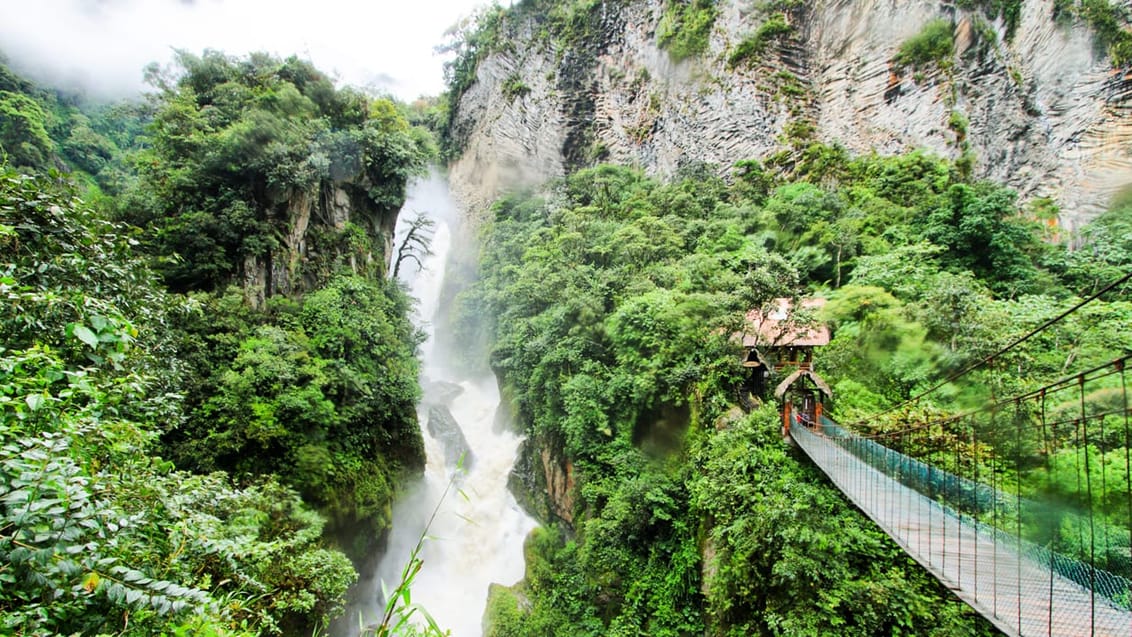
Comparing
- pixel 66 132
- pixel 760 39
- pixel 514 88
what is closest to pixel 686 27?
pixel 760 39

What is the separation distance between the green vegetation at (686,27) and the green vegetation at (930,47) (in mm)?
7516

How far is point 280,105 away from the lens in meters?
11.8

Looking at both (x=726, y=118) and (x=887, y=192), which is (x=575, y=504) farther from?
(x=726, y=118)

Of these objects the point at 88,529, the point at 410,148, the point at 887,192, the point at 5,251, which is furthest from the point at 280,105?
the point at 887,192

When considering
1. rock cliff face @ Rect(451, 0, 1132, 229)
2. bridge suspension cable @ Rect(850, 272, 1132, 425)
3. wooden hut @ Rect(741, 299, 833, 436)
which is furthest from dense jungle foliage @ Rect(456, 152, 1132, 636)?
bridge suspension cable @ Rect(850, 272, 1132, 425)

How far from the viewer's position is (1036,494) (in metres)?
4.50

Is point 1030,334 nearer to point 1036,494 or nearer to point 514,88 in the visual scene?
point 1036,494

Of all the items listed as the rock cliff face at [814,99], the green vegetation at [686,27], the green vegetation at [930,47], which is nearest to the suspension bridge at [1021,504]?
the rock cliff face at [814,99]

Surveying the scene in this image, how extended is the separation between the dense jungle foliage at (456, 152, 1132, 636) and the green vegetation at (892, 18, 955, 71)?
10.3 ft

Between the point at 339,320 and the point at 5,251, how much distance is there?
798 centimetres

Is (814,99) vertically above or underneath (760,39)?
underneath

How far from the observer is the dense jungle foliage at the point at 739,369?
5.47 meters

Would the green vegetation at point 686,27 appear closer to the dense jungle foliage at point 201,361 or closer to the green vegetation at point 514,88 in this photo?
the green vegetation at point 514,88

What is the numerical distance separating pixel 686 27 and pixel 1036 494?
2086cm
